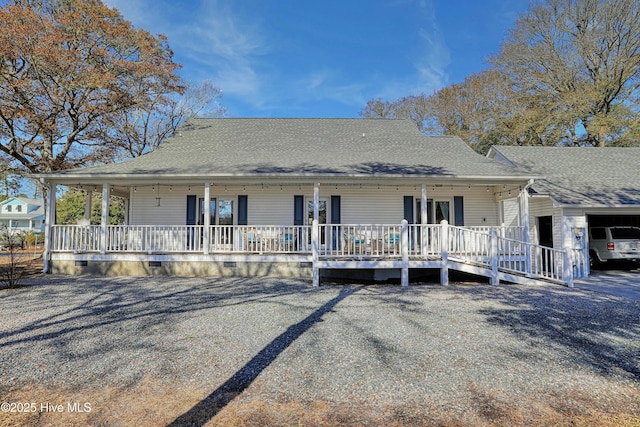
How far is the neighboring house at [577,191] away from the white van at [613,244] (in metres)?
0.72

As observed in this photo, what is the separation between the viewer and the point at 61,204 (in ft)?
94.7

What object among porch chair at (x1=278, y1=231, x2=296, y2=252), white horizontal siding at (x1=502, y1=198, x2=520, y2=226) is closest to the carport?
white horizontal siding at (x1=502, y1=198, x2=520, y2=226)

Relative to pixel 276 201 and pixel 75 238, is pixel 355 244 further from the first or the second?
pixel 75 238

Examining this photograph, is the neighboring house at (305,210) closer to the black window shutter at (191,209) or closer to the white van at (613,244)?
the black window shutter at (191,209)

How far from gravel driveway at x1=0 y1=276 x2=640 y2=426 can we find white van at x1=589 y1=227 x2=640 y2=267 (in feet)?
21.5

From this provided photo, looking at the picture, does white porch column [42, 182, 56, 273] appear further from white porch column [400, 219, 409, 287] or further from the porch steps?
the porch steps

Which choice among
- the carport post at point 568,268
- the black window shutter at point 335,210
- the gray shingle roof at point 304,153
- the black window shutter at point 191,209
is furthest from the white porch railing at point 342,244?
the gray shingle roof at point 304,153

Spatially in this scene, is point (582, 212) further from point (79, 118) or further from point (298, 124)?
point (79, 118)

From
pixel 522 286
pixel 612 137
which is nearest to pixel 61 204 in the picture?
pixel 522 286

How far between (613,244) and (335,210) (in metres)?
9.93

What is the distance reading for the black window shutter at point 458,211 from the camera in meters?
12.5

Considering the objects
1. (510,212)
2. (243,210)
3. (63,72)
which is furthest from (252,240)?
(63,72)

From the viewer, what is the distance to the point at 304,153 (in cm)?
1228

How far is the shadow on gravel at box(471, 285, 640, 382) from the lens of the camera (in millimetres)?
4151
